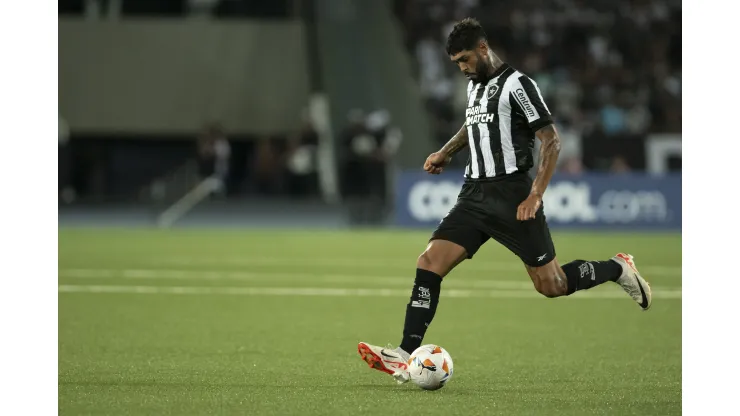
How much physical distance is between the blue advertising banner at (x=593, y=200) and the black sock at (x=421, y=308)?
17.0 m

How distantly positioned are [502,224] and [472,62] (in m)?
0.96

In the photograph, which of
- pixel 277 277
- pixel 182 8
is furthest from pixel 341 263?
pixel 182 8

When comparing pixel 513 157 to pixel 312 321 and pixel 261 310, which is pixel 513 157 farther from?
pixel 261 310

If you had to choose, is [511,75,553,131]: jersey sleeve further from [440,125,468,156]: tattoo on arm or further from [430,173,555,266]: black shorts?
[440,125,468,156]: tattoo on arm

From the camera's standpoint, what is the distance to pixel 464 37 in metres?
7.27

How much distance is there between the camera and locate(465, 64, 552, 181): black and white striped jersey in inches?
290

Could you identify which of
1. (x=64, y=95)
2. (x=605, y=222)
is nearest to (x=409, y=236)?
(x=605, y=222)

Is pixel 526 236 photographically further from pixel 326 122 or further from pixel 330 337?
pixel 326 122

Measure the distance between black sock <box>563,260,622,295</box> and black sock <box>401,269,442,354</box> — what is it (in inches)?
35.4

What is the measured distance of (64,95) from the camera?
2942 centimetres

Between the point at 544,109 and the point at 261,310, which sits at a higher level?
the point at 544,109

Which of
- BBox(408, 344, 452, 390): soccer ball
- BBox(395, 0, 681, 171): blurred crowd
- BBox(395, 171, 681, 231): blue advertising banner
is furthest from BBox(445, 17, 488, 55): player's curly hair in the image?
BBox(395, 0, 681, 171): blurred crowd

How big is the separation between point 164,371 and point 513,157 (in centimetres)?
246

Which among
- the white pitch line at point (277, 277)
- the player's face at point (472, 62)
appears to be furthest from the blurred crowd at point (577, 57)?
the player's face at point (472, 62)
